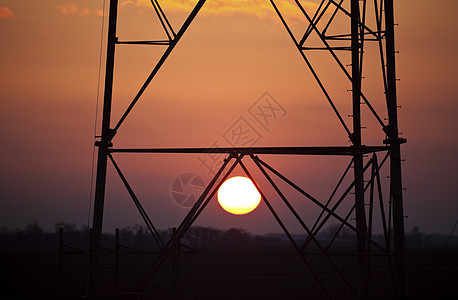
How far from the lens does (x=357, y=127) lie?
2239cm

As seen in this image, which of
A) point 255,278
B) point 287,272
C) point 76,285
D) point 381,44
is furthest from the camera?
point 287,272

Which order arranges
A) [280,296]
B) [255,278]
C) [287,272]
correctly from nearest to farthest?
[280,296]
[255,278]
[287,272]

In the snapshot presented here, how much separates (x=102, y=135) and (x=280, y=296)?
26.5 meters

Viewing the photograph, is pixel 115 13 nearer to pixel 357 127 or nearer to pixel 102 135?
pixel 102 135

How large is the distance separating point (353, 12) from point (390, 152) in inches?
241

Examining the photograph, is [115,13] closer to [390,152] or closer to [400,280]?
[390,152]

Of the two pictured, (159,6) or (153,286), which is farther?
(153,286)

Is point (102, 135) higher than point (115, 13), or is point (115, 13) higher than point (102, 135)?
point (115, 13)

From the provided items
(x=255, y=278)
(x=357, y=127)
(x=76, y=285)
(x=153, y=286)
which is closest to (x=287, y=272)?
(x=255, y=278)

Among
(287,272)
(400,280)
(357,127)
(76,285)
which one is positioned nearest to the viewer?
(400,280)

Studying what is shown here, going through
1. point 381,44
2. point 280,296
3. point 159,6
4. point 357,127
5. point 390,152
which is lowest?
point 280,296

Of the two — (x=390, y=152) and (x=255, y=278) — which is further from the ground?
(x=390, y=152)

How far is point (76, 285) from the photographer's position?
53344 mm

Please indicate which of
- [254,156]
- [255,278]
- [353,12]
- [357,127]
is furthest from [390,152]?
[255,278]
